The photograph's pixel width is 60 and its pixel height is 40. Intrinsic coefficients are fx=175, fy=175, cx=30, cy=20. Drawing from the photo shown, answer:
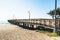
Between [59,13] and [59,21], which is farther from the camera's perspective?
[59,13]

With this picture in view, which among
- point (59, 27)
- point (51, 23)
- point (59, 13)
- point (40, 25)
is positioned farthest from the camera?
point (59, 13)

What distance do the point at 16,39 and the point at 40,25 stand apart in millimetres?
21606

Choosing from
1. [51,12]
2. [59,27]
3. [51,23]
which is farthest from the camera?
[51,12]

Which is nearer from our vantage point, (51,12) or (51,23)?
(51,23)

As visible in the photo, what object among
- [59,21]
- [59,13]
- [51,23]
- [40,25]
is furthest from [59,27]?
[59,13]

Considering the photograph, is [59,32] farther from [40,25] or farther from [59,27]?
[40,25]

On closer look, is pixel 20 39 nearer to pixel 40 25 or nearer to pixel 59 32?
pixel 59 32

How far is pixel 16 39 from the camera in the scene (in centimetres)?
1619

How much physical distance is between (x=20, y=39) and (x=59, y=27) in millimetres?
10003

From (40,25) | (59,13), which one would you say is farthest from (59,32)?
(59,13)

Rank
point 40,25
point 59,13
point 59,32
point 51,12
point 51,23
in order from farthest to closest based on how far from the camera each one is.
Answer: point 51,12, point 59,13, point 40,25, point 51,23, point 59,32

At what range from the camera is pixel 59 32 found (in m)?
22.8

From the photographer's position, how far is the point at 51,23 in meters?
34.6

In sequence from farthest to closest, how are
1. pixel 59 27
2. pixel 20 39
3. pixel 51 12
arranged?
pixel 51 12, pixel 59 27, pixel 20 39
